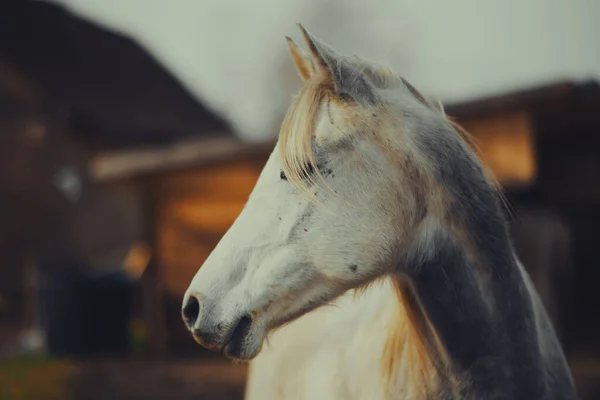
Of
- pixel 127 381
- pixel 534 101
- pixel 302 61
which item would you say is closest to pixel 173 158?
pixel 127 381

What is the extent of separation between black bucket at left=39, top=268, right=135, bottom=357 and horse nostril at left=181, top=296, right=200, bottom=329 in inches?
305

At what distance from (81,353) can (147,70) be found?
10.8 metres

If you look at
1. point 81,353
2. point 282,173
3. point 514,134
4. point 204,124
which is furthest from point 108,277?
point 204,124

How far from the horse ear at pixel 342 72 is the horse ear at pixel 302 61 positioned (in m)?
0.18

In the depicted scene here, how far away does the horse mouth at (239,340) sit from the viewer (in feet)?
6.45

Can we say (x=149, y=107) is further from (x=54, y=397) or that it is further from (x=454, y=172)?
(x=454, y=172)

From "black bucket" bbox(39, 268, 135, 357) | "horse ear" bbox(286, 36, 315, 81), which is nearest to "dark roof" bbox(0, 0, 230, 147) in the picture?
"black bucket" bbox(39, 268, 135, 357)

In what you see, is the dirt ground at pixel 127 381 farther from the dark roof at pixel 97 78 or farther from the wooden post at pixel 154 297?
the dark roof at pixel 97 78

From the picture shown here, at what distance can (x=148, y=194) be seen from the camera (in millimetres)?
8312

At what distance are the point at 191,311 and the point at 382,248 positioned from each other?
568 mm

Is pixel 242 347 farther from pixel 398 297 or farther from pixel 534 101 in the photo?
pixel 534 101

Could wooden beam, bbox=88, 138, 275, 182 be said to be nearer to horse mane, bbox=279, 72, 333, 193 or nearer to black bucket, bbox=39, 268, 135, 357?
black bucket, bbox=39, 268, 135, 357

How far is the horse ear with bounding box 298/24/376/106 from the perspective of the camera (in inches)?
79.0

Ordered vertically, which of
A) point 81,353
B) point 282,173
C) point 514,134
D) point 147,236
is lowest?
point 81,353
